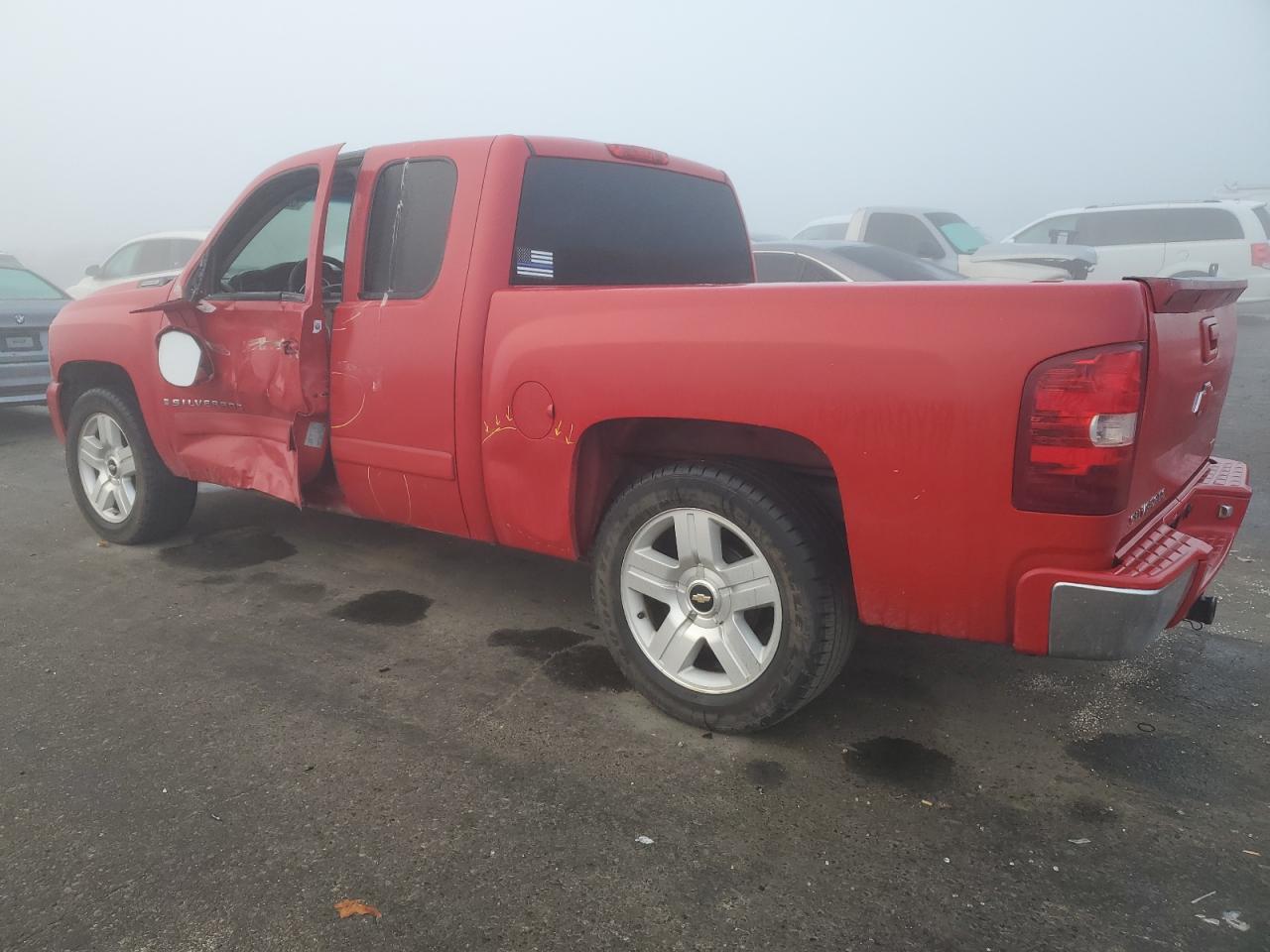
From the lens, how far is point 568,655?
3.49m

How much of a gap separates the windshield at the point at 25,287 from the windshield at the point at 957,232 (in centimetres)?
1005

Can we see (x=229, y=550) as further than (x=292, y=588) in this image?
Yes

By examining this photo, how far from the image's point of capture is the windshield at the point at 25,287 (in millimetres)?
8835

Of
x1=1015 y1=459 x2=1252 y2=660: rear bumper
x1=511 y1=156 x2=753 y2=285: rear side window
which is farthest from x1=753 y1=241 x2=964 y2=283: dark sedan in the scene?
x1=1015 y1=459 x2=1252 y2=660: rear bumper

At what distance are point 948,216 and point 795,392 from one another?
36.2 ft

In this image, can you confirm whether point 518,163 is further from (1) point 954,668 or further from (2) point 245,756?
(1) point 954,668

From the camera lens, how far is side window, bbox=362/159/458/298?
3.44m

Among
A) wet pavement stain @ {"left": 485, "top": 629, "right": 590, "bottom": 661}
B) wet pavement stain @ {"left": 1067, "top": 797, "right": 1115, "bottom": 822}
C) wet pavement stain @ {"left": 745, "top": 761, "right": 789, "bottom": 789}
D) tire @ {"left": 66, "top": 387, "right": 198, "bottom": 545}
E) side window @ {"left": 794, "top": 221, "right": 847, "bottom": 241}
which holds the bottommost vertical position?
wet pavement stain @ {"left": 1067, "top": 797, "right": 1115, "bottom": 822}

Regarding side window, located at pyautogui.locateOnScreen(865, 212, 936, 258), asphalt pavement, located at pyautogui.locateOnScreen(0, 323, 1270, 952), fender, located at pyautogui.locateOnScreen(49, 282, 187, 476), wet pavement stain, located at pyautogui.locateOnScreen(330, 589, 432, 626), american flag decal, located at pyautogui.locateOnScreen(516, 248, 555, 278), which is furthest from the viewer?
side window, located at pyautogui.locateOnScreen(865, 212, 936, 258)

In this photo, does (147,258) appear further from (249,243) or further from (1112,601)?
(1112,601)

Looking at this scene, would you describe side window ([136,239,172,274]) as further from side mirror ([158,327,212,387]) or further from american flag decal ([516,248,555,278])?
american flag decal ([516,248,555,278])

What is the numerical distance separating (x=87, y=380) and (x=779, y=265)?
194 inches

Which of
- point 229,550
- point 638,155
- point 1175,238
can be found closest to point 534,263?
point 638,155

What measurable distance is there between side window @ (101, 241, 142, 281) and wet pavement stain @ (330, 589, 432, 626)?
915 cm
